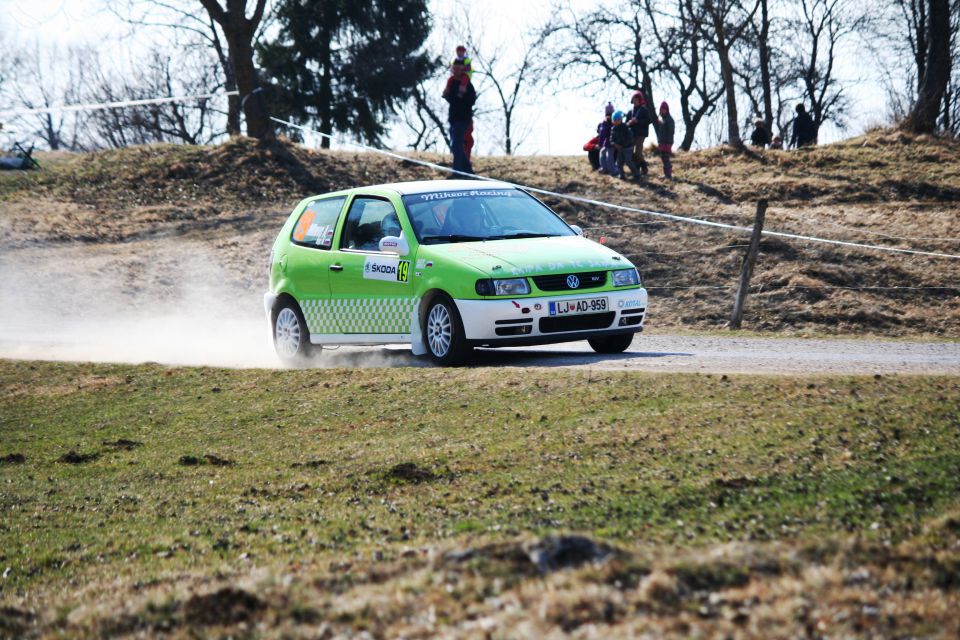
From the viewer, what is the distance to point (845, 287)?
65.4 feet

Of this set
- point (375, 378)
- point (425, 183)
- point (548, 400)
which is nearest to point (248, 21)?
point (425, 183)

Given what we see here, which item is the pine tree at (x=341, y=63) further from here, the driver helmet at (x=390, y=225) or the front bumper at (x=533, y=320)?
the front bumper at (x=533, y=320)

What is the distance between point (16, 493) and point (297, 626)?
172 inches

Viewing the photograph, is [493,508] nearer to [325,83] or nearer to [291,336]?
[291,336]

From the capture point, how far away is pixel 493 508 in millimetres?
6191

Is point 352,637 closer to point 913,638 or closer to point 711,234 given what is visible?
point 913,638

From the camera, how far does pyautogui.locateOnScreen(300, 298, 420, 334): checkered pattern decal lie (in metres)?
11.8

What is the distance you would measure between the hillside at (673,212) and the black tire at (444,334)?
26.6 ft

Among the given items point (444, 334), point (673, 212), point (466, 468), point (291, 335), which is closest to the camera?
point (466, 468)

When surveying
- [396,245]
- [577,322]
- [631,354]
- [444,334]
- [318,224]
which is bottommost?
[631,354]

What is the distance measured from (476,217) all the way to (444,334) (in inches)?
55.4

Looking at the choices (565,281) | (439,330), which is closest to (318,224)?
(439,330)

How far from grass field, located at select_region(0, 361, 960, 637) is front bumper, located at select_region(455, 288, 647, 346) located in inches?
20.3

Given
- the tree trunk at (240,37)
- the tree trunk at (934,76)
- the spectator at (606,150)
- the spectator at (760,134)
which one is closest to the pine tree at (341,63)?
the tree trunk at (240,37)
